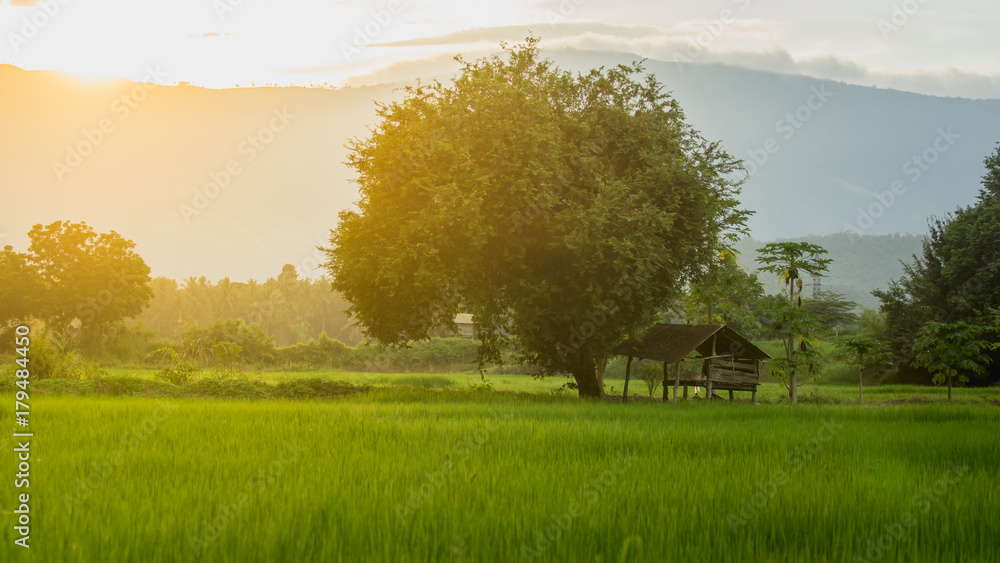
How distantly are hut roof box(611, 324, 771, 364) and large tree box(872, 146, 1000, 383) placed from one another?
1694cm

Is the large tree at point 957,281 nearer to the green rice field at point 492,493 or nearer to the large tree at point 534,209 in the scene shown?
the large tree at point 534,209

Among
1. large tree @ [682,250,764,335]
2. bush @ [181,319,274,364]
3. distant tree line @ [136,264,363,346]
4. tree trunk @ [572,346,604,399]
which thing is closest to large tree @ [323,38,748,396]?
tree trunk @ [572,346,604,399]

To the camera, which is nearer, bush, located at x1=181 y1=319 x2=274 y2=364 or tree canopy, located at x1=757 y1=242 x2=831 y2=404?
tree canopy, located at x1=757 y1=242 x2=831 y2=404

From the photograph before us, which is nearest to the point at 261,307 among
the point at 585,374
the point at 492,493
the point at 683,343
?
the point at 585,374

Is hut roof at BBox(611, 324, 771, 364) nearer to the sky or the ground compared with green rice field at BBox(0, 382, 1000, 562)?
nearer to the sky

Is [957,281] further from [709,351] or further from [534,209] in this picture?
[534,209]

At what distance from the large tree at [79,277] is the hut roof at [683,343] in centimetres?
4363

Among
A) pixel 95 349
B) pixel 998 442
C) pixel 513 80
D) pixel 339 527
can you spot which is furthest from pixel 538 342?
pixel 95 349

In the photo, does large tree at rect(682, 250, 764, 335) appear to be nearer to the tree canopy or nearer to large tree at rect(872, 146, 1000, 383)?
the tree canopy

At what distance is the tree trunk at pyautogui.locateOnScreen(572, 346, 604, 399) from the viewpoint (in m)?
28.0

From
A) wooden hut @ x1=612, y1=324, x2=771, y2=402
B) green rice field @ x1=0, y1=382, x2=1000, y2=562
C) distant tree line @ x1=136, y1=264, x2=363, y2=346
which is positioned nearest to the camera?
green rice field @ x1=0, y1=382, x2=1000, y2=562

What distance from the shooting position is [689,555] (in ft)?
16.8

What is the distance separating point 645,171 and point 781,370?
10240mm

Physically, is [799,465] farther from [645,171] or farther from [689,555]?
[645,171]
